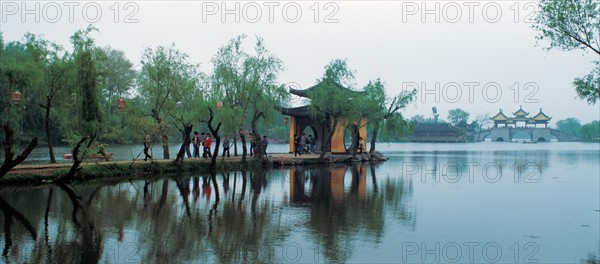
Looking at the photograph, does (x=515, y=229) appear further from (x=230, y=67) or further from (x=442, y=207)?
(x=230, y=67)

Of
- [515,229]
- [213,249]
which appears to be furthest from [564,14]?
[213,249]

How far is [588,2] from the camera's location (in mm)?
10211

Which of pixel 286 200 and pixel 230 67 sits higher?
pixel 230 67

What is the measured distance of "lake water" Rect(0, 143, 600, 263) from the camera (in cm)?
728

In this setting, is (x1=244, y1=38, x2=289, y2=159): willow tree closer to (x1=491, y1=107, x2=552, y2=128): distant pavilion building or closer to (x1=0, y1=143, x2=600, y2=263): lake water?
(x1=0, y1=143, x2=600, y2=263): lake water

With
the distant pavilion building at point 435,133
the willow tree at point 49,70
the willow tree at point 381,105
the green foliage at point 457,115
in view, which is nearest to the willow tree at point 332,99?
the willow tree at point 381,105

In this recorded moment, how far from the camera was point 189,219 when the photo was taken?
9680 mm

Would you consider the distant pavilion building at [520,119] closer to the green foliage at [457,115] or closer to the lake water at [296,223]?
the green foliage at [457,115]

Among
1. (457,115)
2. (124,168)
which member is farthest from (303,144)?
(457,115)

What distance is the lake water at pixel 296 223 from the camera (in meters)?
7.28

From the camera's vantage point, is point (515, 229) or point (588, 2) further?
point (588, 2)

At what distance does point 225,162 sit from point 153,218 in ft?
39.6

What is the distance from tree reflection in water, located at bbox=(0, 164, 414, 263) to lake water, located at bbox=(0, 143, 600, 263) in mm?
21

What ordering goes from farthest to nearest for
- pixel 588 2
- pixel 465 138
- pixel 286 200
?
1. pixel 465 138
2. pixel 286 200
3. pixel 588 2
